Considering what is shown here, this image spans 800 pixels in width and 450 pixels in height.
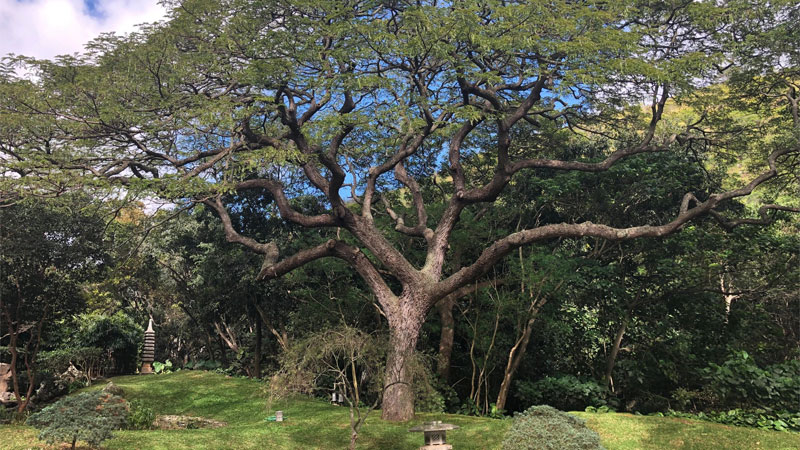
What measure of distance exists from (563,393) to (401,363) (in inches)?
175

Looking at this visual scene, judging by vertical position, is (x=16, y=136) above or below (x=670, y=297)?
above

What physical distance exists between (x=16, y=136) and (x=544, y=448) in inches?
459

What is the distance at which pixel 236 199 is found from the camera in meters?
16.4

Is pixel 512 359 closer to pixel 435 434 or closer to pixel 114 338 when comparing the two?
pixel 435 434

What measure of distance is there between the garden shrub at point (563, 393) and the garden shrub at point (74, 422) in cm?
874

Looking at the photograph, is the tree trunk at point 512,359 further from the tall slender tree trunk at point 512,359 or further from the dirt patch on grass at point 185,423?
the dirt patch on grass at point 185,423

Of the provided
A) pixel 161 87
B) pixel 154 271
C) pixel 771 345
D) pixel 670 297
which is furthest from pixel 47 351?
pixel 771 345

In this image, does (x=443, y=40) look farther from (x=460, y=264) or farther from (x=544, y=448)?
(x=544, y=448)

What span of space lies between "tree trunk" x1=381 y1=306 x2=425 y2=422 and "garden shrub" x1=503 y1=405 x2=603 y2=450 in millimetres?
3298

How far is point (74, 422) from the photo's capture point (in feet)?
20.0

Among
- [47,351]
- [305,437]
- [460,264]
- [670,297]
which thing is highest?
[460,264]

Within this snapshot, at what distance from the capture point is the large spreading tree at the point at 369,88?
9.40 meters

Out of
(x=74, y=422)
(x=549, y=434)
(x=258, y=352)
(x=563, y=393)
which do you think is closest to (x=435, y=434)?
(x=549, y=434)

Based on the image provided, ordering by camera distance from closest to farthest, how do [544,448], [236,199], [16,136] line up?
1. [544,448]
2. [16,136]
3. [236,199]
